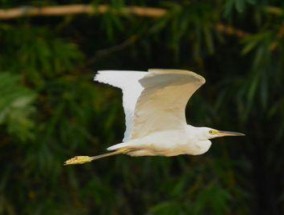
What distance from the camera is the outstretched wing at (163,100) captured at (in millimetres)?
4043

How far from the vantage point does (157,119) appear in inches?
175

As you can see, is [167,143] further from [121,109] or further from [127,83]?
[121,109]

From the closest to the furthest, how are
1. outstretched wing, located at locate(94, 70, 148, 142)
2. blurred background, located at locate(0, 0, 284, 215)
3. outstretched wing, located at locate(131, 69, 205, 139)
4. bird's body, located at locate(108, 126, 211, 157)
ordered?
outstretched wing, located at locate(131, 69, 205, 139) → bird's body, located at locate(108, 126, 211, 157) → outstretched wing, located at locate(94, 70, 148, 142) → blurred background, located at locate(0, 0, 284, 215)

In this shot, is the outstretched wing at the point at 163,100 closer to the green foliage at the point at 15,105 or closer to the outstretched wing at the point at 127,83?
the outstretched wing at the point at 127,83

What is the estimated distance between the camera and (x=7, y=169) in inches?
237

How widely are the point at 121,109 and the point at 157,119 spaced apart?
1487 millimetres

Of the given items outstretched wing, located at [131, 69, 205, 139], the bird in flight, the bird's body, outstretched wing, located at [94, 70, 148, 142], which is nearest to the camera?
outstretched wing, located at [131, 69, 205, 139]

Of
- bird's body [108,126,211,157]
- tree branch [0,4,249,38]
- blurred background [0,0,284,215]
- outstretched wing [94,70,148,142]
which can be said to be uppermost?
outstretched wing [94,70,148,142]

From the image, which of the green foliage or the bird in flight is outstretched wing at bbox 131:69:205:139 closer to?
the bird in flight

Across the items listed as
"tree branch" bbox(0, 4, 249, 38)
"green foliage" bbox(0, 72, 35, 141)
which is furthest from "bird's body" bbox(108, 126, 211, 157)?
"tree branch" bbox(0, 4, 249, 38)

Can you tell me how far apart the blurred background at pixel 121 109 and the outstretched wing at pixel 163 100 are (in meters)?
1.10

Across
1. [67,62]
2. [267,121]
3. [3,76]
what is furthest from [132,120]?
[267,121]

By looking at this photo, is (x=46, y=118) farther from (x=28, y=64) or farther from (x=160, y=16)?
(x=160, y=16)

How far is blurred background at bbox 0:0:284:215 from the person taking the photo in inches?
229
